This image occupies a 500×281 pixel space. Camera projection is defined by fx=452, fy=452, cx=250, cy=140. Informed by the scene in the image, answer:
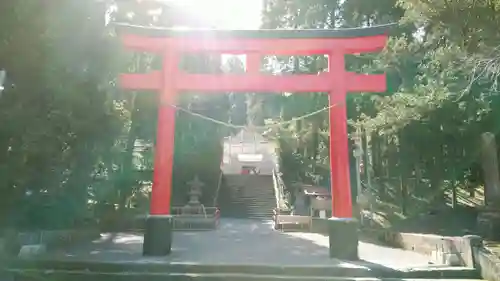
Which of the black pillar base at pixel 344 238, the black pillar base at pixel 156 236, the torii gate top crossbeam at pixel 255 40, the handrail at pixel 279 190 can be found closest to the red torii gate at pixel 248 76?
the torii gate top crossbeam at pixel 255 40

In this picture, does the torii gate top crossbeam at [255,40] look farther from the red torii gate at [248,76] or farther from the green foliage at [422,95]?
the green foliage at [422,95]

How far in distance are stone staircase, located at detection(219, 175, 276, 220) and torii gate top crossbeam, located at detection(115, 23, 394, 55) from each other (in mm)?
15158

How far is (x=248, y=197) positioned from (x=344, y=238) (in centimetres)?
1764

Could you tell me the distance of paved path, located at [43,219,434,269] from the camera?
934cm

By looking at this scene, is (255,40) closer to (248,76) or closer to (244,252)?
(248,76)

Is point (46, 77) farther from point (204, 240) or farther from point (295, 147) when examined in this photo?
point (295, 147)

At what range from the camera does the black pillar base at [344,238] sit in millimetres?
9578

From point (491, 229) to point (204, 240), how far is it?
815cm

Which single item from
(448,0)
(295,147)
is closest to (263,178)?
(295,147)

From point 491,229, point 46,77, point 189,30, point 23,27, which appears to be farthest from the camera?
point 491,229

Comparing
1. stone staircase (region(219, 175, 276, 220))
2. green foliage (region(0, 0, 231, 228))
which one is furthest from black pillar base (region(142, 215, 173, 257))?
stone staircase (region(219, 175, 276, 220))

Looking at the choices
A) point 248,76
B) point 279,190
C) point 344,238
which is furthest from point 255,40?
point 279,190

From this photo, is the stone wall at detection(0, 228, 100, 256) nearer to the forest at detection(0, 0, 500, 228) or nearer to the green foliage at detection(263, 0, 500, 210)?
the forest at detection(0, 0, 500, 228)

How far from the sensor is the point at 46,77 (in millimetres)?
7168
